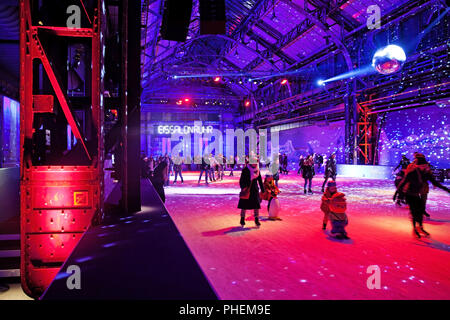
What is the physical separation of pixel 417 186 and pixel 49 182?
570 cm

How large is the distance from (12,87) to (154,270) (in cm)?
846

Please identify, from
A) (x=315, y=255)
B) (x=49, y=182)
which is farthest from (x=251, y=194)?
(x=49, y=182)

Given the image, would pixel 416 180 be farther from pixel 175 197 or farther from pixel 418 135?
pixel 418 135

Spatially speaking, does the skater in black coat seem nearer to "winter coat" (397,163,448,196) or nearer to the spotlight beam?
"winter coat" (397,163,448,196)

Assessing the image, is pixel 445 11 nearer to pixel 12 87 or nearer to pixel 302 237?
pixel 302 237

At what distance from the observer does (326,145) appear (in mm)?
21203

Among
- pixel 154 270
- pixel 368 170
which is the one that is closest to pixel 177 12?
pixel 154 270

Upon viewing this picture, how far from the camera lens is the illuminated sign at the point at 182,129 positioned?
96.8ft

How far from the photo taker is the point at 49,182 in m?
3.11

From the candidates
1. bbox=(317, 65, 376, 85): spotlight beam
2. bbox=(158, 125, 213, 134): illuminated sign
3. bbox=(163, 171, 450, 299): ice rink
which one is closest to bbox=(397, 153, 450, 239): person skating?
bbox=(163, 171, 450, 299): ice rink

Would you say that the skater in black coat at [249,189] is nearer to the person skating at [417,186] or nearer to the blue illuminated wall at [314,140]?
the person skating at [417,186]

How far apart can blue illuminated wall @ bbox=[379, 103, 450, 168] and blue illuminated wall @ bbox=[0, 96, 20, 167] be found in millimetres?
16226

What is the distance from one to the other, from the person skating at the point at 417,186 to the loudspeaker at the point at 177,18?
16.7ft

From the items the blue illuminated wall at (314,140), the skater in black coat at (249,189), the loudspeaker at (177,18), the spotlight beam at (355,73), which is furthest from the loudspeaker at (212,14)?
the blue illuminated wall at (314,140)
